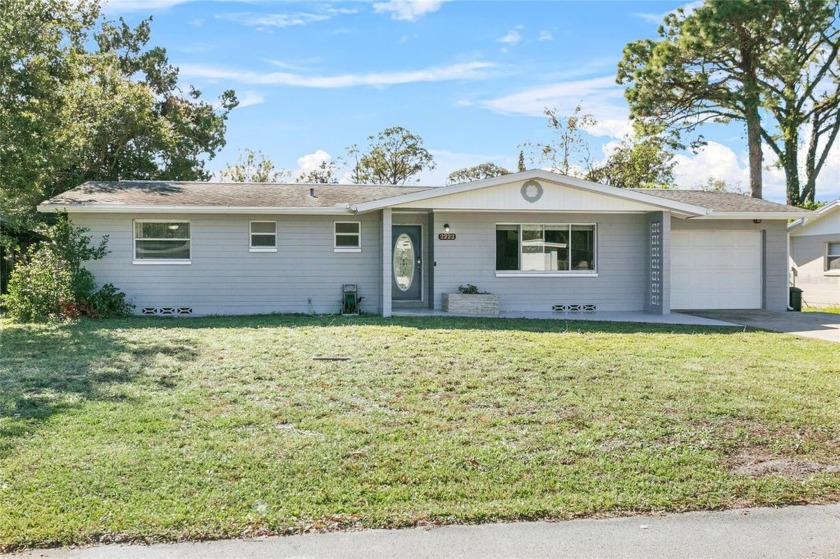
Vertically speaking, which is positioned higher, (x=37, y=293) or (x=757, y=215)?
(x=757, y=215)

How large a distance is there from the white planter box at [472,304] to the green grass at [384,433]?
496 cm

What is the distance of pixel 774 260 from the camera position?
1712 centimetres

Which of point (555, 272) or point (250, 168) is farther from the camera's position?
point (250, 168)

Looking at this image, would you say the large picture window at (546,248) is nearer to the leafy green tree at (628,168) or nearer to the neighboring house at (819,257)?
the neighboring house at (819,257)

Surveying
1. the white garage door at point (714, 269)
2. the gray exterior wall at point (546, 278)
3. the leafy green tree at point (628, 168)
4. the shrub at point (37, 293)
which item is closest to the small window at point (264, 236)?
the gray exterior wall at point (546, 278)

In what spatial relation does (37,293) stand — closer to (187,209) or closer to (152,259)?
(152,259)

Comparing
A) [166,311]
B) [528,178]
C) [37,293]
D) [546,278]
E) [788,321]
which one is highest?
[528,178]

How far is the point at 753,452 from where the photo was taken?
5305mm

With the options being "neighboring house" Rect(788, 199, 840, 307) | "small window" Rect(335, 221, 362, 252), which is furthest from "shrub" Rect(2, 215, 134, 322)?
"neighboring house" Rect(788, 199, 840, 307)

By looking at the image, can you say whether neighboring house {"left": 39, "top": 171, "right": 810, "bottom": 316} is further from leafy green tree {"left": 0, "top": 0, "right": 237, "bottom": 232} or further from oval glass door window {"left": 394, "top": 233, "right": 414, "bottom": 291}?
leafy green tree {"left": 0, "top": 0, "right": 237, "bottom": 232}

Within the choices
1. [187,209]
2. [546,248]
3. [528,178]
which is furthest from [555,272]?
[187,209]

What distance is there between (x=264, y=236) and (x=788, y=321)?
38.2ft

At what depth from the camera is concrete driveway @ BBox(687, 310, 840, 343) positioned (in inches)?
482

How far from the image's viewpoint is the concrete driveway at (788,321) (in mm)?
12248
